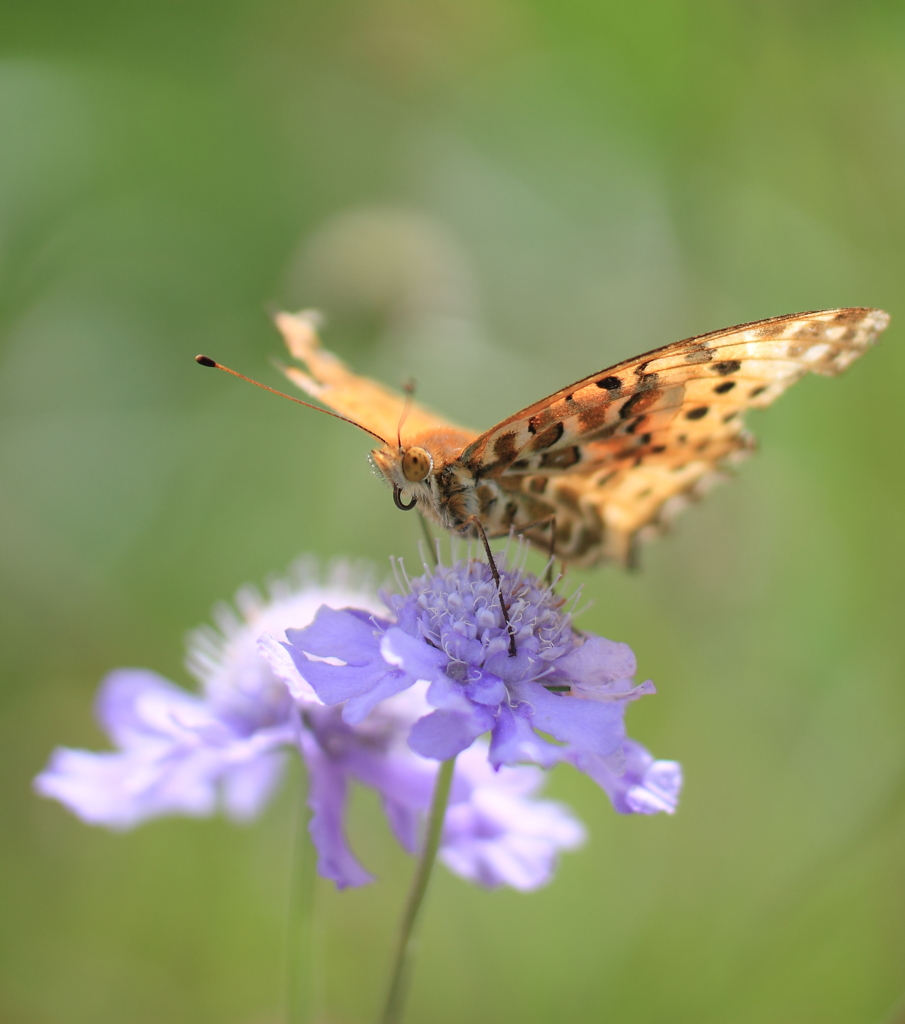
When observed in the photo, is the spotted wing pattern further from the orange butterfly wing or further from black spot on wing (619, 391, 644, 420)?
the orange butterfly wing

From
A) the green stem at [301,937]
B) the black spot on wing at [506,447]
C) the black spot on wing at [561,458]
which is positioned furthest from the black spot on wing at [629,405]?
the green stem at [301,937]

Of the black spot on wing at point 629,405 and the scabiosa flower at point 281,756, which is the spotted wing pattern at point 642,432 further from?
the scabiosa flower at point 281,756

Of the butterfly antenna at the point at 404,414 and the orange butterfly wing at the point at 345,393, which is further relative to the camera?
the orange butterfly wing at the point at 345,393

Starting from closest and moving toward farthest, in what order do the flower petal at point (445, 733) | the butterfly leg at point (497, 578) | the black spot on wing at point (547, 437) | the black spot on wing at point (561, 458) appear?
the flower petal at point (445, 733), the butterfly leg at point (497, 578), the black spot on wing at point (547, 437), the black spot on wing at point (561, 458)

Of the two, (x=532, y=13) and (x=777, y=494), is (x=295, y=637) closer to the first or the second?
(x=777, y=494)

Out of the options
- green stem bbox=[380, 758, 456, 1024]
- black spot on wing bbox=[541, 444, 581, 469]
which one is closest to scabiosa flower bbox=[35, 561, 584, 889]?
green stem bbox=[380, 758, 456, 1024]

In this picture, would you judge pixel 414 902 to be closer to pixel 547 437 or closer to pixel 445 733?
pixel 445 733

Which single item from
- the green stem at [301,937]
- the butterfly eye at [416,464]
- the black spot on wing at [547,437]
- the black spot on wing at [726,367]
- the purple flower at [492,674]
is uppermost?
the black spot on wing at [726,367]

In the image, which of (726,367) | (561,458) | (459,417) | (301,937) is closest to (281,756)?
(301,937)
